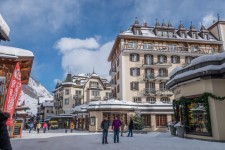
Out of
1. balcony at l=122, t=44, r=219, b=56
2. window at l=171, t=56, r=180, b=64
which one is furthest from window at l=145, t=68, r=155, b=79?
window at l=171, t=56, r=180, b=64

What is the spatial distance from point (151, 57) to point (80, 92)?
2604 centimetres

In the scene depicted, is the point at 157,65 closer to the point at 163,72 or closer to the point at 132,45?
the point at 163,72

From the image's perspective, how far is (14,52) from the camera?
12336 millimetres

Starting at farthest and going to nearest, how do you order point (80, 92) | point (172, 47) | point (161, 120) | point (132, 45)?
point (80, 92) < point (172, 47) < point (132, 45) < point (161, 120)

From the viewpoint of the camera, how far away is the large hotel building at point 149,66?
34156 mm

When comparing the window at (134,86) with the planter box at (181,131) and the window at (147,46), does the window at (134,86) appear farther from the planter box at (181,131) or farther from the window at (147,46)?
the planter box at (181,131)

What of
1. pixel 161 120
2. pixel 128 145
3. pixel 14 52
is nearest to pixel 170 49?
pixel 161 120

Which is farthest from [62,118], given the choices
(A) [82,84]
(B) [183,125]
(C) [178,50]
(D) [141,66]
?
(B) [183,125]

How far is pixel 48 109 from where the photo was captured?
76.7m

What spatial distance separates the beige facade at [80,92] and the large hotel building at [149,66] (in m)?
11.5

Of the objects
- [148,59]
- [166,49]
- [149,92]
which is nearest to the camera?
[149,92]

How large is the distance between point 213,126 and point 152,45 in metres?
28.1

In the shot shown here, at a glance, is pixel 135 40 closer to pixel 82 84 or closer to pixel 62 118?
pixel 82 84

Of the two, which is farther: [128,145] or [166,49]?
[166,49]
